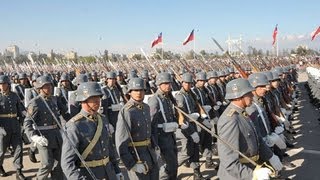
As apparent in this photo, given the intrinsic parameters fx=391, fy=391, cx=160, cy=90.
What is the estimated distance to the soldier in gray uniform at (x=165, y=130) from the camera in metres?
7.18

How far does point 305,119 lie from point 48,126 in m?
11.9

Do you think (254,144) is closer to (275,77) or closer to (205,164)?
(205,164)

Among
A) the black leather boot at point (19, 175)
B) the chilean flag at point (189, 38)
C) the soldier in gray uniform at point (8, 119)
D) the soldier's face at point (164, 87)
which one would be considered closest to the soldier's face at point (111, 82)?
the soldier in gray uniform at point (8, 119)

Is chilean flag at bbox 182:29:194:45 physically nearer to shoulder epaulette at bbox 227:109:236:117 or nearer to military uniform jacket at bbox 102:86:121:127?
military uniform jacket at bbox 102:86:121:127

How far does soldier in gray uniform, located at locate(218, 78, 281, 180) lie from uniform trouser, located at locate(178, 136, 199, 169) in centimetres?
333

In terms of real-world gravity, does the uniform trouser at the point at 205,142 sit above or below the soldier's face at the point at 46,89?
below

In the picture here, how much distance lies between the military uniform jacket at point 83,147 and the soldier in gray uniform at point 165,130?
2.16 meters

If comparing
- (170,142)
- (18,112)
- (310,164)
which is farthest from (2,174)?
(310,164)

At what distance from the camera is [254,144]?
4793 millimetres

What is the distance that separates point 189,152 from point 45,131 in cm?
300

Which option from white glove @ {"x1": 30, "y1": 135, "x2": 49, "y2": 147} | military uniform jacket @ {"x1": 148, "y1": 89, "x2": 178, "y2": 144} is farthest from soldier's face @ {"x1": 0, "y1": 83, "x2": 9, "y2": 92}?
military uniform jacket @ {"x1": 148, "y1": 89, "x2": 178, "y2": 144}

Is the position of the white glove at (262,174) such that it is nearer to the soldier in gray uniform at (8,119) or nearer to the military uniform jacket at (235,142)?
the military uniform jacket at (235,142)

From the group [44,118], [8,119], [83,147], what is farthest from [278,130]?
[8,119]

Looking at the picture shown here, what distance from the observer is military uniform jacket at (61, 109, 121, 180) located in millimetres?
4543
